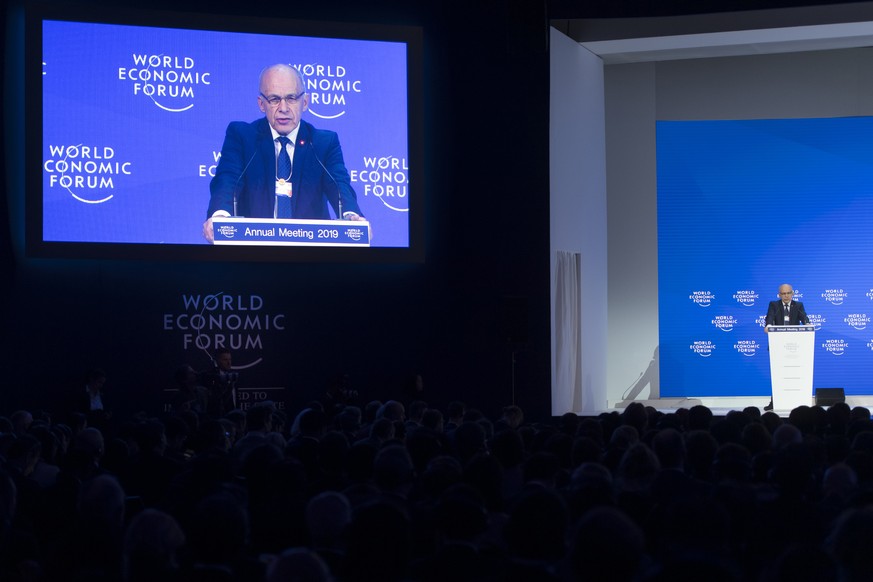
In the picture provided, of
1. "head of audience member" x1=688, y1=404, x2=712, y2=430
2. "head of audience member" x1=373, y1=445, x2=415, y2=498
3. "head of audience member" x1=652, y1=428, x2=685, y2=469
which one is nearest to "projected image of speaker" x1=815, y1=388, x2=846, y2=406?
"head of audience member" x1=688, y1=404, x2=712, y2=430

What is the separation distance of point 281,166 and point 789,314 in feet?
18.9

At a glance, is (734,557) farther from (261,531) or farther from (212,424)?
(212,424)

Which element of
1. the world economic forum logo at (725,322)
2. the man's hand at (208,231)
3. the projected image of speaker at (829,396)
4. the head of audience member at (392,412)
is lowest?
the projected image of speaker at (829,396)

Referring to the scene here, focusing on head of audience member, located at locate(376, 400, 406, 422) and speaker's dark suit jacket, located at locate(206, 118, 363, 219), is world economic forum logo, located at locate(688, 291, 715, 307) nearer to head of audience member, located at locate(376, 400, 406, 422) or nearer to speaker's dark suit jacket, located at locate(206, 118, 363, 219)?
speaker's dark suit jacket, located at locate(206, 118, 363, 219)

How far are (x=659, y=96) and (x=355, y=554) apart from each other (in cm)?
1251

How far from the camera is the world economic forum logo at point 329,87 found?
10898 mm

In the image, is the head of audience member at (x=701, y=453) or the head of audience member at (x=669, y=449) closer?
the head of audience member at (x=669, y=449)

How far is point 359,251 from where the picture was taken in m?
11.0

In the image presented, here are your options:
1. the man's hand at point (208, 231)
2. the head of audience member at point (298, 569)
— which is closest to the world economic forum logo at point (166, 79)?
the man's hand at point (208, 231)

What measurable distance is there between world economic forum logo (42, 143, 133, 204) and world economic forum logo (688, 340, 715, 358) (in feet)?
25.0

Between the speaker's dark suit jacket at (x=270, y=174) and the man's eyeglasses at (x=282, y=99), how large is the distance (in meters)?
0.20

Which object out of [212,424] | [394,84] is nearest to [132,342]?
[394,84]

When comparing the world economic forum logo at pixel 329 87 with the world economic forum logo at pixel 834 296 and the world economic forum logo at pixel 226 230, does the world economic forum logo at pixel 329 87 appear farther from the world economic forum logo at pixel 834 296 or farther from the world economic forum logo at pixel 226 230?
the world economic forum logo at pixel 834 296

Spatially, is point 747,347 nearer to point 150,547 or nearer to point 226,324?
point 226,324
